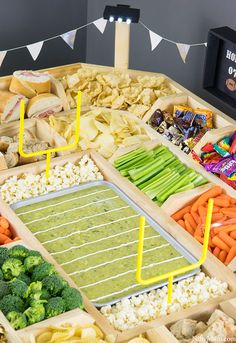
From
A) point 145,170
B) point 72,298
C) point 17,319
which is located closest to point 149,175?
point 145,170

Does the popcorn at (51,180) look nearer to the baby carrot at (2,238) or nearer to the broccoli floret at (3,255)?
the baby carrot at (2,238)

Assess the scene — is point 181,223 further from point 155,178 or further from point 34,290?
point 34,290

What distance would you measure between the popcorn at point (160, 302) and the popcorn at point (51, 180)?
1094mm

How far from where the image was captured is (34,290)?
12.8ft

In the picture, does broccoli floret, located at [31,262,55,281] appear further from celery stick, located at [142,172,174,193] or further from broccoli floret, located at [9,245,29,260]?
celery stick, located at [142,172,174,193]

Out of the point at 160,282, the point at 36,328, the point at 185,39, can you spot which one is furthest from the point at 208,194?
the point at 185,39

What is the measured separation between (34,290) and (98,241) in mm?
792

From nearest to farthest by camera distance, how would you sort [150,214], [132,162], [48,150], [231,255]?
1. [231,255]
2. [150,214]
3. [48,150]
4. [132,162]

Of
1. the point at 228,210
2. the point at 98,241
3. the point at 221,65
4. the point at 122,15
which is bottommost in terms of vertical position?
the point at 98,241

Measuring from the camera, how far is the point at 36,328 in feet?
12.3

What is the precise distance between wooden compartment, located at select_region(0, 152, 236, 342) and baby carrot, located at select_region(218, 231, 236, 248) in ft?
0.48

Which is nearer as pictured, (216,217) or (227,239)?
(227,239)

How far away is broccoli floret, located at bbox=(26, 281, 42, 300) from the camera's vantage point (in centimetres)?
387

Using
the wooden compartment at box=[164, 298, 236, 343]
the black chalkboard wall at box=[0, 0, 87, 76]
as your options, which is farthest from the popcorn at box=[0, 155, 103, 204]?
the black chalkboard wall at box=[0, 0, 87, 76]
